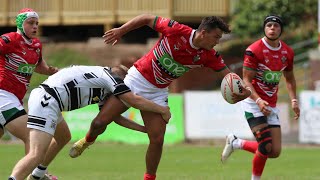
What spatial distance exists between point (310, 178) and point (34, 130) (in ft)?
17.8

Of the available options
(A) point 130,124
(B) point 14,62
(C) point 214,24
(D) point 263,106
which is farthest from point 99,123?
(D) point 263,106

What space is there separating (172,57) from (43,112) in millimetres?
1878

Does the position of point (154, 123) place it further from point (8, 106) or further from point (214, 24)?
point (8, 106)

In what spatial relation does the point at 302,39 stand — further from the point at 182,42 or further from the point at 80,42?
the point at 182,42

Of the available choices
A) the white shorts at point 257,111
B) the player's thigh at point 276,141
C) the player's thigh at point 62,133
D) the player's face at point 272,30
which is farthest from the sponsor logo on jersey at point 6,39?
the player's thigh at point 276,141

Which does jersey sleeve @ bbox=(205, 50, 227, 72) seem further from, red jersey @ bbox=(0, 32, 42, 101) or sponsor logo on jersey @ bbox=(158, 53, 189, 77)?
red jersey @ bbox=(0, 32, 42, 101)

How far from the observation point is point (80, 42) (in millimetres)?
35625

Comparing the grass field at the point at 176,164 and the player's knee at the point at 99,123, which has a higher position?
the player's knee at the point at 99,123

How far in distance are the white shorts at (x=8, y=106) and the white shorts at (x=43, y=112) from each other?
3.70ft

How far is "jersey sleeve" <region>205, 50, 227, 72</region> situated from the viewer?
11.6 meters

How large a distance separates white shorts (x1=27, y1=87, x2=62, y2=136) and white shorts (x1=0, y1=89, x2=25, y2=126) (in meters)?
1.13

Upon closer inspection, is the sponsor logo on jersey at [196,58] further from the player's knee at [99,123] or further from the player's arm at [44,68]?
the player's arm at [44,68]

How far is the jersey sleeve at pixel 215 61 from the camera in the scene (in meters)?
11.6

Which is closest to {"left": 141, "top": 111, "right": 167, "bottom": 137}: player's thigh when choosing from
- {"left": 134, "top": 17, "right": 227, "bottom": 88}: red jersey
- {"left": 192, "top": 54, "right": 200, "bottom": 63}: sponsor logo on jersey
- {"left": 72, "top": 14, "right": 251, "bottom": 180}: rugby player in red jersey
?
{"left": 72, "top": 14, "right": 251, "bottom": 180}: rugby player in red jersey
